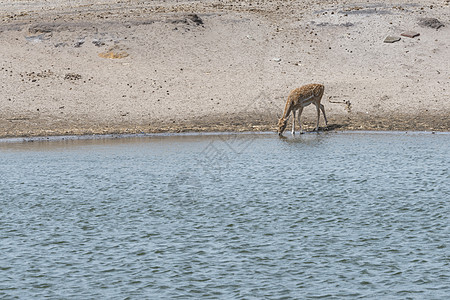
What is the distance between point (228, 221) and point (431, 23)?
3146 centimetres

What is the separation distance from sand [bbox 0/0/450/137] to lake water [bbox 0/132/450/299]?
5.45 m

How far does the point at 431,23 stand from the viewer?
43.6 m

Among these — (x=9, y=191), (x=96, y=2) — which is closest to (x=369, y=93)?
(x=9, y=191)

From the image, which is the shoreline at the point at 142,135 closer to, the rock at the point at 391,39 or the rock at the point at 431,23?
the rock at the point at 391,39

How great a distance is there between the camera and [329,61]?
4006 centimetres

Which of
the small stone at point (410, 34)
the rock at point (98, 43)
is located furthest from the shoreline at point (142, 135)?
the small stone at point (410, 34)

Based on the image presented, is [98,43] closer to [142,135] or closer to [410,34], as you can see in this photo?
[142,135]

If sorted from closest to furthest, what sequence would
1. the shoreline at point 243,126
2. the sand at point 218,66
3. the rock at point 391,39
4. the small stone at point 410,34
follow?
the shoreline at point 243,126, the sand at point 218,66, the rock at point 391,39, the small stone at point 410,34

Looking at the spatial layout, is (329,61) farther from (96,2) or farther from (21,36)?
(96,2)

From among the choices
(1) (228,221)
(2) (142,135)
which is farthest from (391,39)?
(1) (228,221)

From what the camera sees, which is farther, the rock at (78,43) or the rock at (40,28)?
the rock at (40,28)

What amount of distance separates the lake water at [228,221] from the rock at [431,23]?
57.9ft

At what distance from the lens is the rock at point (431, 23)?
43312 millimetres

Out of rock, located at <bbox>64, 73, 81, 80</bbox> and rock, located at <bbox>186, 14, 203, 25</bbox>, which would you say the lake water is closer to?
rock, located at <bbox>64, 73, 81, 80</bbox>
